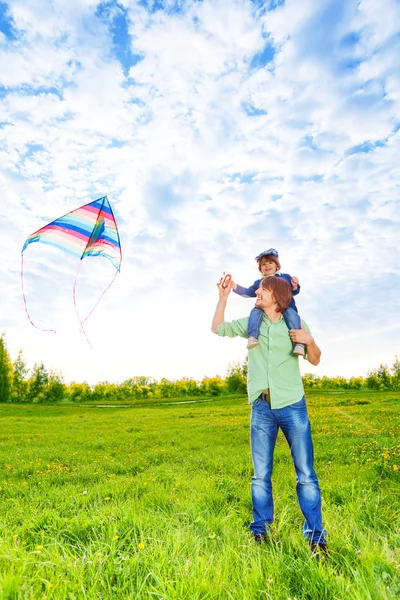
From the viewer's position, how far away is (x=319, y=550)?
344 centimetres

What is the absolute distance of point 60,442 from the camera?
15.5 m

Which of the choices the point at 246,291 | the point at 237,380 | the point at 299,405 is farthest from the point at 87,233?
the point at 237,380

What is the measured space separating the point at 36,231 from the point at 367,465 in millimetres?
6973

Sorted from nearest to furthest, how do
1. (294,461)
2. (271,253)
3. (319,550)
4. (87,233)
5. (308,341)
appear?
1. (319,550)
2. (294,461)
3. (308,341)
4. (271,253)
5. (87,233)

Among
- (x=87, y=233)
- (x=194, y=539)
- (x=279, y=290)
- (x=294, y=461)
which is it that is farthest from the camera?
(x=87, y=233)

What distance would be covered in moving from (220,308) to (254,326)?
408 mm

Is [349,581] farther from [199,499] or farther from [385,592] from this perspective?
[199,499]

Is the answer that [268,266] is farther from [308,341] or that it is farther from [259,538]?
[259,538]

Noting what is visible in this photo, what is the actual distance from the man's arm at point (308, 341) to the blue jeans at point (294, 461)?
1.42 feet

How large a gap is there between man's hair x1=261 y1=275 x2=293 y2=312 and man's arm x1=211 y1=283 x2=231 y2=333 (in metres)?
0.42

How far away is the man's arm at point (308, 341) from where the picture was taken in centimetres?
407

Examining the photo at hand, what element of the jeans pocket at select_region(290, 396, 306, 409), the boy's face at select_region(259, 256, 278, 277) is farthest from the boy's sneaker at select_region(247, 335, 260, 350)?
the boy's face at select_region(259, 256, 278, 277)

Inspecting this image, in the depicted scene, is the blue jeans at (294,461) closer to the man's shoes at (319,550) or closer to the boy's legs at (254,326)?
the man's shoes at (319,550)

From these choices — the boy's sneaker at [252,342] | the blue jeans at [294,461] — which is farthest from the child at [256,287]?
the blue jeans at [294,461]
